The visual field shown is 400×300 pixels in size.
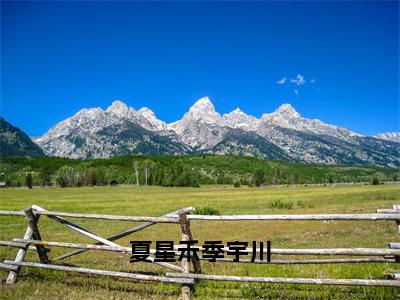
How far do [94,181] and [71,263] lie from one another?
18757 cm

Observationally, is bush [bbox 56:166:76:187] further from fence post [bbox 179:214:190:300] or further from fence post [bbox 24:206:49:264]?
fence post [bbox 179:214:190:300]

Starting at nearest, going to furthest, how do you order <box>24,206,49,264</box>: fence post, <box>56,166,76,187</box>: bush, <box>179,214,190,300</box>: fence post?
1. <box>179,214,190,300</box>: fence post
2. <box>24,206,49,264</box>: fence post
3. <box>56,166,76,187</box>: bush

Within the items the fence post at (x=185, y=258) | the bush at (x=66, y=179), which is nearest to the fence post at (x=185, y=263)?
the fence post at (x=185, y=258)

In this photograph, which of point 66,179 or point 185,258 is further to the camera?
point 66,179

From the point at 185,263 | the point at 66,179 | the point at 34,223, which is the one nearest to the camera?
the point at 185,263

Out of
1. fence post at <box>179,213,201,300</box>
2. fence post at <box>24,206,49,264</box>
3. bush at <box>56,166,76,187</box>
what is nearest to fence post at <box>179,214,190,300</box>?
fence post at <box>179,213,201,300</box>

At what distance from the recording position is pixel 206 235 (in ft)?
78.9

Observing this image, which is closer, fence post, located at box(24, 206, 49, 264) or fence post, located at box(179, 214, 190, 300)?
fence post, located at box(179, 214, 190, 300)

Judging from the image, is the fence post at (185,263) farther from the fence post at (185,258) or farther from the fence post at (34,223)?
the fence post at (34,223)

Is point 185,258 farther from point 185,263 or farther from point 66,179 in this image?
point 66,179

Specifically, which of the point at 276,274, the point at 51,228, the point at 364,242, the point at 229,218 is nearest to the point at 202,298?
the point at 229,218

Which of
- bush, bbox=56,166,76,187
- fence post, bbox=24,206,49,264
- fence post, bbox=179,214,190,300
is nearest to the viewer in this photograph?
fence post, bbox=179,214,190,300

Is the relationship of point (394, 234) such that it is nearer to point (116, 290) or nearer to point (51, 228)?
point (116, 290)

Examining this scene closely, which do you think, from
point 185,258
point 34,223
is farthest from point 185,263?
point 34,223
